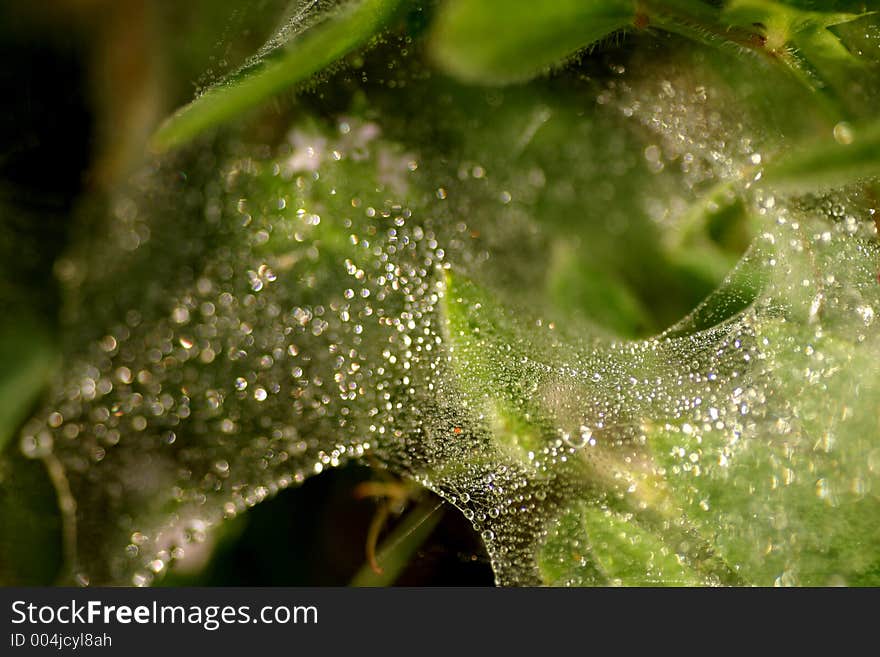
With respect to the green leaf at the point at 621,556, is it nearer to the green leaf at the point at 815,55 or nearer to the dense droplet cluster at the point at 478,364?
the dense droplet cluster at the point at 478,364

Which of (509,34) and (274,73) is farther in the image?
(274,73)

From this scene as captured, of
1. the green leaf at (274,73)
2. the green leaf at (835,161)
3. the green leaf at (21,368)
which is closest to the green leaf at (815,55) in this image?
the green leaf at (835,161)

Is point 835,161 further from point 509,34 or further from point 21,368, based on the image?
point 21,368

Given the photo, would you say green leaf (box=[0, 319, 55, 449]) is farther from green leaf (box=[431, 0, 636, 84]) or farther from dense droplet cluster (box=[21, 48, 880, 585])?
green leaf (box=[431, 0, 636, 84])

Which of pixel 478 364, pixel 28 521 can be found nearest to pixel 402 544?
pixel 478 364

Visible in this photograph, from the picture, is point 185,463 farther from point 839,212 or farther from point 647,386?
point 839,212

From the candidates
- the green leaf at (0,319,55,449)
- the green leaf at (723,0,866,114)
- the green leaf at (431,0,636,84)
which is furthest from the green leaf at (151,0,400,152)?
the green leaf at (0,319,55,449)
